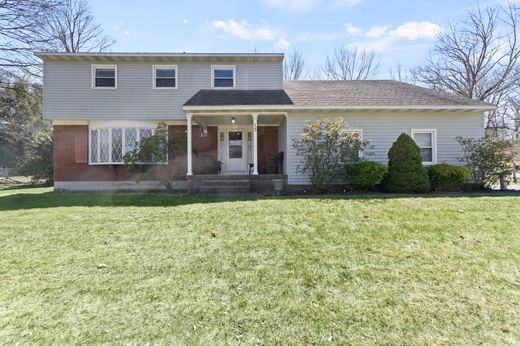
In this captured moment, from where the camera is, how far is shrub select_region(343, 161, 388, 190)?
9320 millimetres

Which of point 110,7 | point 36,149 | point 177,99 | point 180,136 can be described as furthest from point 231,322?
point 36,149

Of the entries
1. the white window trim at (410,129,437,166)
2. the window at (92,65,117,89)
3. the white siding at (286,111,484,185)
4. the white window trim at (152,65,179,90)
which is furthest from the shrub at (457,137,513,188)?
the window at (92,65,117,89)

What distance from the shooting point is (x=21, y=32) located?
53.9 feet

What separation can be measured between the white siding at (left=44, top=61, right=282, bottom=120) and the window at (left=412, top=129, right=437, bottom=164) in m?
9.32

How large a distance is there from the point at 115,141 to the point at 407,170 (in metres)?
11.8

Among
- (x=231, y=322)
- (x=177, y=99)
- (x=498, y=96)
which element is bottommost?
(x=231, y=322)

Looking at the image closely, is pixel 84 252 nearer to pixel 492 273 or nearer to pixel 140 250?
pixel 140 250

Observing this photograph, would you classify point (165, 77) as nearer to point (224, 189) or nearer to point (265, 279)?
point (224, 189)

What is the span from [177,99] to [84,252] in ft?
30.8

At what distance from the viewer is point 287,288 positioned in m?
3.05

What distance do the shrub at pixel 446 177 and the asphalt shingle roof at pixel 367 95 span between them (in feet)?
9.22

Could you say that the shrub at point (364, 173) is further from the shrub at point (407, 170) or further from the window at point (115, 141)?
the window at point (115, 141)

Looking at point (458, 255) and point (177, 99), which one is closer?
point (458, 255)

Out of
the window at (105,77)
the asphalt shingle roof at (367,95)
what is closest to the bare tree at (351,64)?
the asphalt shingle roof at (367,95)
